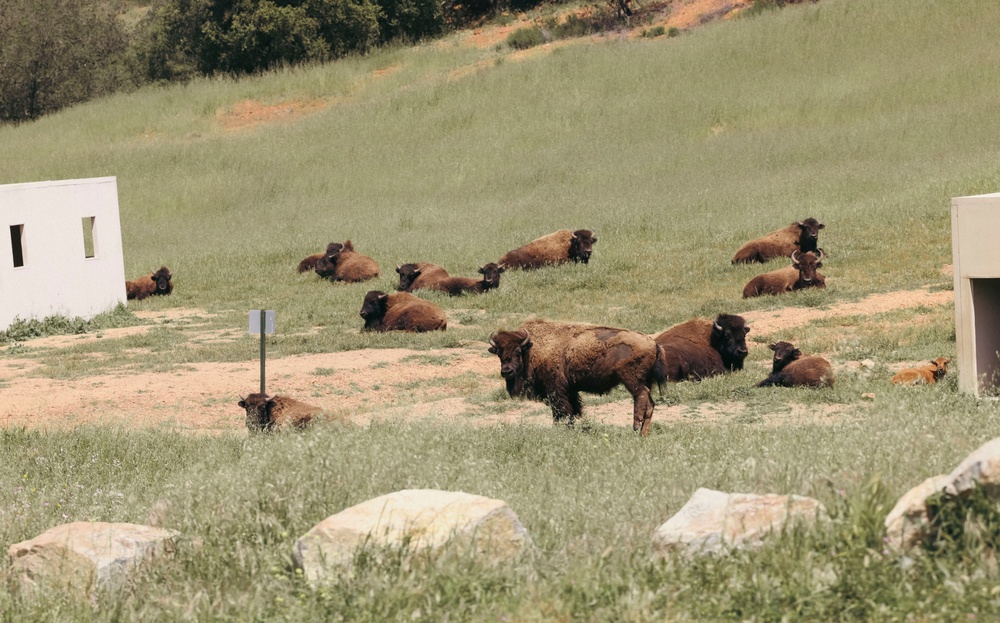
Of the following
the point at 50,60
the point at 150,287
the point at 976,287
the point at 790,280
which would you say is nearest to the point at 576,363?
the point at 976,287

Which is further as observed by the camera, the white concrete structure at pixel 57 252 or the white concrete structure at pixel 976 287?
the white concrete structure at pixel 57 252

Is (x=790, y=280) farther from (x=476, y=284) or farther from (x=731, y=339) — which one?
(x=731, y=339)

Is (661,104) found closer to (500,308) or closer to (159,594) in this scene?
(500,308)

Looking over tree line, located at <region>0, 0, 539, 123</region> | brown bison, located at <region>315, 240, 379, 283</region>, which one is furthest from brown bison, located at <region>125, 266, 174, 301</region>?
tree line, located at <region>0, 0, 539, 123</region>

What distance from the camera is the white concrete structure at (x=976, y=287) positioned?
38.5 ft

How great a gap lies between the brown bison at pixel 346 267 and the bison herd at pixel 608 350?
1.68m

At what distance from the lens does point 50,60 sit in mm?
67812

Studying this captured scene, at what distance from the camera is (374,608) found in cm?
570

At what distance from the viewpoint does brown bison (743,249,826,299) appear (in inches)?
790

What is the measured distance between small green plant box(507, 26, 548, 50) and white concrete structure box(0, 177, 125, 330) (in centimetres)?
3702

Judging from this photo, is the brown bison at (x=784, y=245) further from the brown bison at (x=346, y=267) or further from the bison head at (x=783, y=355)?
the bison head at (x=783, y=355)

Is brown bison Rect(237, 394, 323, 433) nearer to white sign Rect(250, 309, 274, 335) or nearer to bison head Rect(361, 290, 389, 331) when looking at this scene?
white sign Rect(250, 309, 274, 335)

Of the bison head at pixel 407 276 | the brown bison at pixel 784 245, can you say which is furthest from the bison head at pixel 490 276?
the brown bison at pixel 784 245

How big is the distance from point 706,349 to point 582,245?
397 inches
